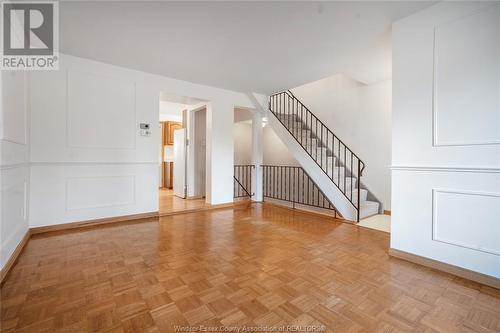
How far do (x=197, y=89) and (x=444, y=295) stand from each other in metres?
4.44

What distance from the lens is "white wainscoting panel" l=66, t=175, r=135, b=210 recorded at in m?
3.29

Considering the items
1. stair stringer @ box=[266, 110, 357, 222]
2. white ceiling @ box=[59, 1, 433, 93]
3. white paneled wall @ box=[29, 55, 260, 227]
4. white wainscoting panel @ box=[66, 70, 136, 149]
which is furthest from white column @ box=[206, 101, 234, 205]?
white wainscoting panel @ box=[66, 70, 136, 149]

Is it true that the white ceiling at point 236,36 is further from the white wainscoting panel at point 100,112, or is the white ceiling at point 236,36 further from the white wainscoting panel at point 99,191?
the white wainscoting panel at point 99,191

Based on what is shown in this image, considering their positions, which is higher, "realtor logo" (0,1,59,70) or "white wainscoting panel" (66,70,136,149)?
"realtor logo" (0,1,59,70)

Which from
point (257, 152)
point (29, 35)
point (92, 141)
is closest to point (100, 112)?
point (92, 141)

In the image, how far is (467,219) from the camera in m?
2.00

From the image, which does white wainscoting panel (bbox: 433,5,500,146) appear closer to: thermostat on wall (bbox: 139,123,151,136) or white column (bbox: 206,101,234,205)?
white column (bbox: 206,101,234,205)

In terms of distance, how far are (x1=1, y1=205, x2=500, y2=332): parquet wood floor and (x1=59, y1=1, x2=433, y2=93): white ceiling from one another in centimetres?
245

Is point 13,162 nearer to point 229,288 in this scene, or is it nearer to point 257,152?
point 229,288

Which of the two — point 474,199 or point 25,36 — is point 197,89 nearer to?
point 25,36

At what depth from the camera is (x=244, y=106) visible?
5.17 metres

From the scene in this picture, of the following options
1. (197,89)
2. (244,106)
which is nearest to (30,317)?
(197,89)

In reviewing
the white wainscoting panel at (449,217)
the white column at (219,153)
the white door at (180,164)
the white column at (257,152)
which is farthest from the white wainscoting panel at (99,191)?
the white wainscoting panel at (449,217)

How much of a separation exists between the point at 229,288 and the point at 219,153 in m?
3.33
